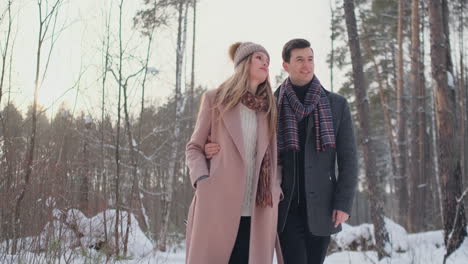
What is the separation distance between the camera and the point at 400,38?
50.3ft

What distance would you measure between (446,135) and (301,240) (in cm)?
535

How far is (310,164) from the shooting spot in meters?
2.77

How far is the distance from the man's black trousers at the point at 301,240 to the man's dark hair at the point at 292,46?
3.47 feet

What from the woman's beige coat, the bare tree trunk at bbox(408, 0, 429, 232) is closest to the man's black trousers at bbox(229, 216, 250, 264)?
the woman's beige coat

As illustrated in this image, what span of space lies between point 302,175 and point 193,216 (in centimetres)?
75

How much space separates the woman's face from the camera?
9.11 feet

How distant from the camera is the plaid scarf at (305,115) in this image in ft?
9.12

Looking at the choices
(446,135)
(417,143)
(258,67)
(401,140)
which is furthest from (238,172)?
(401,140)

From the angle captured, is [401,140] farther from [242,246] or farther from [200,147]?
[200,147]

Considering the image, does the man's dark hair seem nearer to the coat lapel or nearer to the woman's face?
the woman's face

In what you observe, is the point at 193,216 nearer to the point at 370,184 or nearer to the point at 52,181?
the point at 52,181

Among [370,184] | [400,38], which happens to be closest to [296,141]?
[370,184]

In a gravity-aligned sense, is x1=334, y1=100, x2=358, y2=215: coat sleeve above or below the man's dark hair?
below

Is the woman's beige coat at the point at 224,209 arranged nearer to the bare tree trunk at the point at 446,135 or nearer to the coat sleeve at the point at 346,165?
the coat sleeve at the point at 346,165
